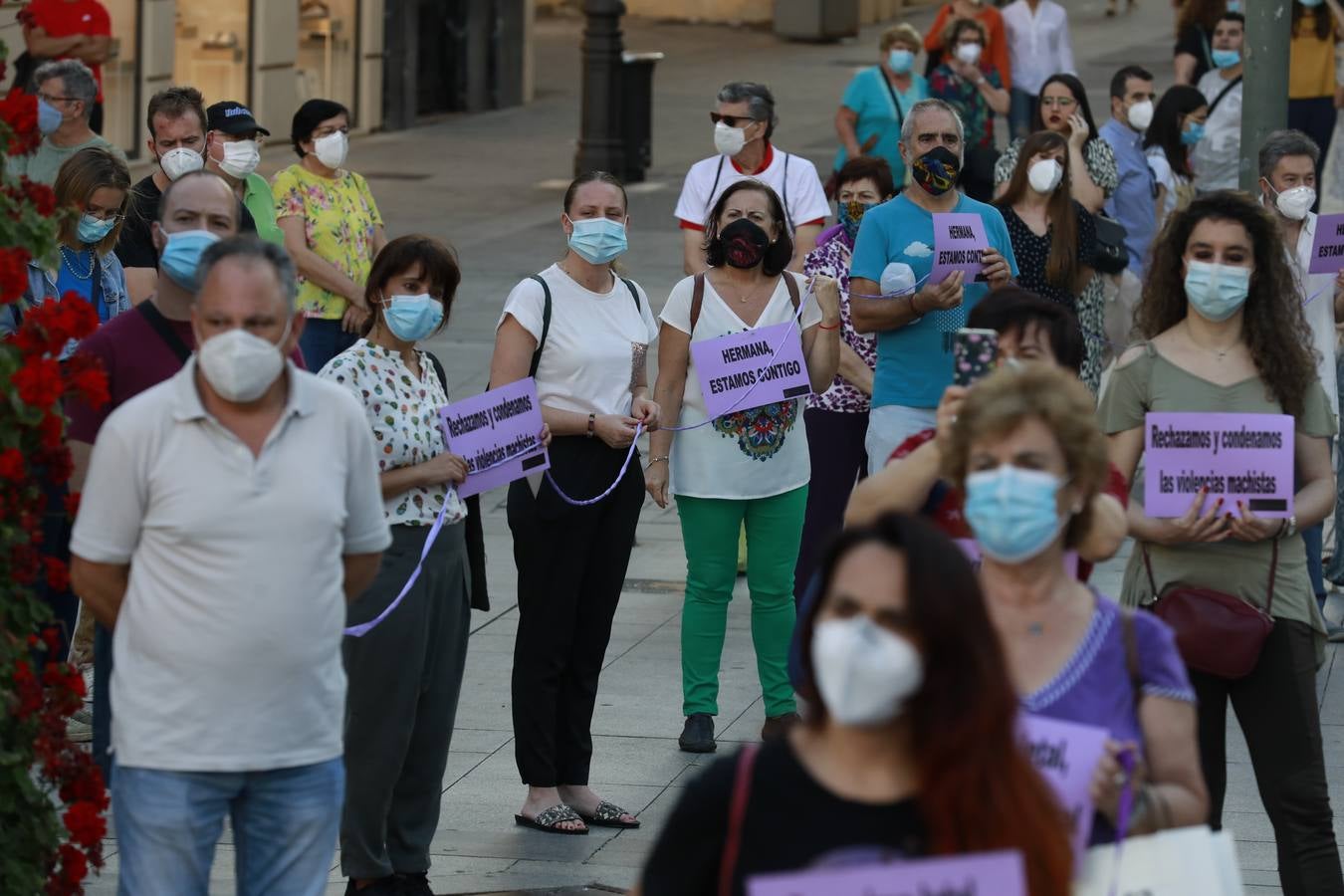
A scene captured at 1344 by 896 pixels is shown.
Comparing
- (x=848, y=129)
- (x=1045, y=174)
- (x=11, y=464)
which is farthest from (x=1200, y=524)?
(x=848, y=129)

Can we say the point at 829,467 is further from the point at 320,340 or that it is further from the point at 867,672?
the point at 867,672

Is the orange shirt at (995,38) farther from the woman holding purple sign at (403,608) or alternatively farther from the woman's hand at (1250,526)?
the woman's hand at (1250,526)

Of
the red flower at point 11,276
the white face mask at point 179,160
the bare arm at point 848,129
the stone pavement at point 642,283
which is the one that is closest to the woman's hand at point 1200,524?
the stone pavement at point 642,283

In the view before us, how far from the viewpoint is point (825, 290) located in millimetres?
7777

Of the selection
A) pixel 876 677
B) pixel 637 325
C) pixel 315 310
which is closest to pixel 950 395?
pixel 876 677

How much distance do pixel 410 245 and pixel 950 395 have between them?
7.31 ft

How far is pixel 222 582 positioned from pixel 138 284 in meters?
3.45

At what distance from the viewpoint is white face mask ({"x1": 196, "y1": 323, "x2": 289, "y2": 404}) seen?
4461 millimetres

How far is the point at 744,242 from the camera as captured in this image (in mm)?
7535

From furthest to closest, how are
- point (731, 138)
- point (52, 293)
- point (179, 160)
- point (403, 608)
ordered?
point (731, 138)
point (179, 160)
point (52, 293)
point (403, 608)

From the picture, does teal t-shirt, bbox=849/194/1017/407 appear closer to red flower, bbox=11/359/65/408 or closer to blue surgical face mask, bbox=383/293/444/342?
blue surgical face mask, bbox=383/293/444/342

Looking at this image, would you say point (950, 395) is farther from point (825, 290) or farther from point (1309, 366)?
point (825, 290)

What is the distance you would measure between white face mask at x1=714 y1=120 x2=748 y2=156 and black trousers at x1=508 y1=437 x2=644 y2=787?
3.52 metres

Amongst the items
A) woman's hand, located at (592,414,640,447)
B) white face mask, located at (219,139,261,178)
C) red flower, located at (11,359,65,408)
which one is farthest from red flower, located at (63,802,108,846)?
white face mask, located at (219,139,261,178)
